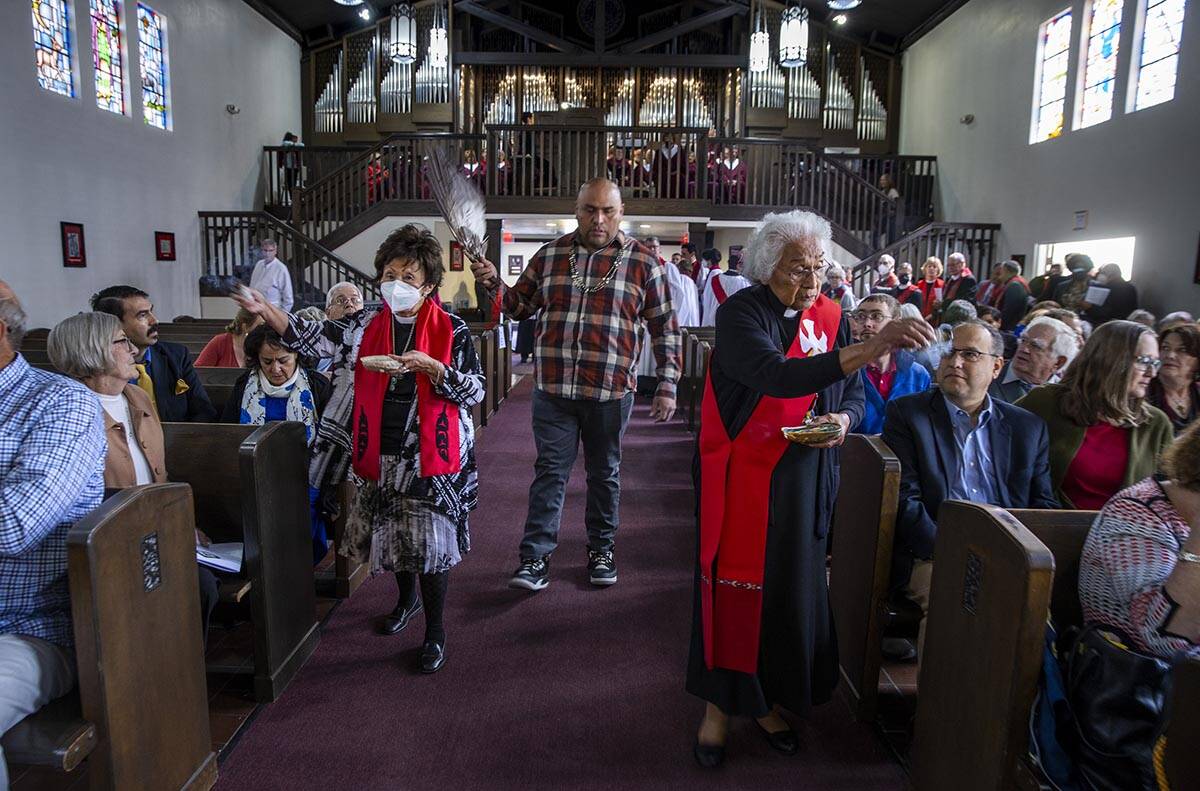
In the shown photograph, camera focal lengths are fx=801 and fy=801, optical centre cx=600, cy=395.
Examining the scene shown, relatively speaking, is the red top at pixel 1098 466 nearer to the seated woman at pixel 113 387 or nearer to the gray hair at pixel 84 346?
the seated woman at pixel 113 387

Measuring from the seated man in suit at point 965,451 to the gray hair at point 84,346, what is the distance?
2329 mm

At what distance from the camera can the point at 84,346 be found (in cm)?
219

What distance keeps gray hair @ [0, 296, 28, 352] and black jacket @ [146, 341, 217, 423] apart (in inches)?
47.1

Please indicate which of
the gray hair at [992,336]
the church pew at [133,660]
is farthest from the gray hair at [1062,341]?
the church pew at [133,660]

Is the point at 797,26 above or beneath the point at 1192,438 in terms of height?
above

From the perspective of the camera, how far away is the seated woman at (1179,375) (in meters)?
2.95

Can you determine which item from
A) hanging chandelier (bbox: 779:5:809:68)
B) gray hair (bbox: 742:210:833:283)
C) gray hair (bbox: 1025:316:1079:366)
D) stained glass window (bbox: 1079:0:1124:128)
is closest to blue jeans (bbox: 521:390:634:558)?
gray hair (bbox: 742:210:833:283)

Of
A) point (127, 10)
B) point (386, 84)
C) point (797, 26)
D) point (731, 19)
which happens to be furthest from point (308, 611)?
point (731, 19)

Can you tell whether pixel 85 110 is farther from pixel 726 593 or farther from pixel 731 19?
pixel 731 19

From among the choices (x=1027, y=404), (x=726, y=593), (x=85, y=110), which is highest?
(x=85, y=110)

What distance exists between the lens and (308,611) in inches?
107

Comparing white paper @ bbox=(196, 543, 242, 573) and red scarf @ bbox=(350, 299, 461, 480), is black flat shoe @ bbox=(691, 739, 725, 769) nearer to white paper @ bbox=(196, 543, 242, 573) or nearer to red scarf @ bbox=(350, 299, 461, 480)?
red scarf @ bbox=(350, 299, 461, 480)

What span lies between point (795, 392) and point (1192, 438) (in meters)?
0.74

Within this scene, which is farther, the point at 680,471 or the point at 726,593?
the point at 680,471
